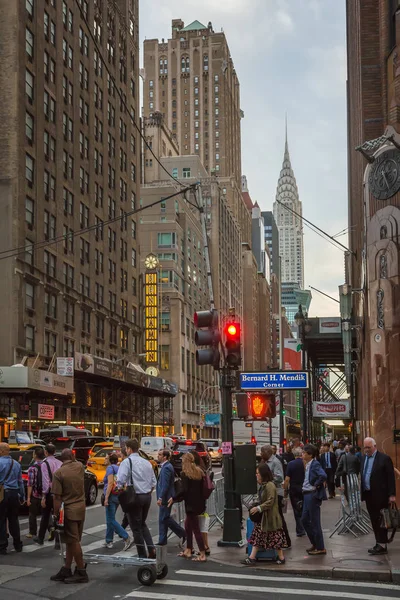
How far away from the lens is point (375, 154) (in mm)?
22312

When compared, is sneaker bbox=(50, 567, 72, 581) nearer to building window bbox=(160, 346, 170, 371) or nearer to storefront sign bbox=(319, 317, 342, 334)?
storefront sign bbox=(319, 317, 342, 334)

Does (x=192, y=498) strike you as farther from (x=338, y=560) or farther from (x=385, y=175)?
(x=385, y=175)

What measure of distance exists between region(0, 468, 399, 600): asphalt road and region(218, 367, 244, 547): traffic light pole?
156 centimetres

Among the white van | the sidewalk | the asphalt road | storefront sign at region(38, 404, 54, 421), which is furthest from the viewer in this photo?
storefront sign at region(38, 404, 54, 421)

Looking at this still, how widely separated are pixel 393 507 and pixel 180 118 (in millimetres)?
176116

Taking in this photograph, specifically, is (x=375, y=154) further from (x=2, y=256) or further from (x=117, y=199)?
(x=117, y=199)

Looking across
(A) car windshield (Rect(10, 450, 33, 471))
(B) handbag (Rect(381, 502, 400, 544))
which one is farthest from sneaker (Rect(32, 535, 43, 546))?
(B) handbag (Rect(381, 502, 400, 544))

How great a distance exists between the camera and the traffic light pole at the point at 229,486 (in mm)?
14836

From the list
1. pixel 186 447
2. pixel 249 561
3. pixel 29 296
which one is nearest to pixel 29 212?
pixel 29 296

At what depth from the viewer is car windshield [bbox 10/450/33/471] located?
21420 mm

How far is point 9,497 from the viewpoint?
13844 millimetres

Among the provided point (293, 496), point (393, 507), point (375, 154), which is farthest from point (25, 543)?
point (375, 154)

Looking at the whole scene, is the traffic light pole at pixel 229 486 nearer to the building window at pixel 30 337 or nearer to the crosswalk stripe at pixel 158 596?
the crosswalk stripe at pixel 158 596

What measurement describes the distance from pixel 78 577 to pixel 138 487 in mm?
1839
